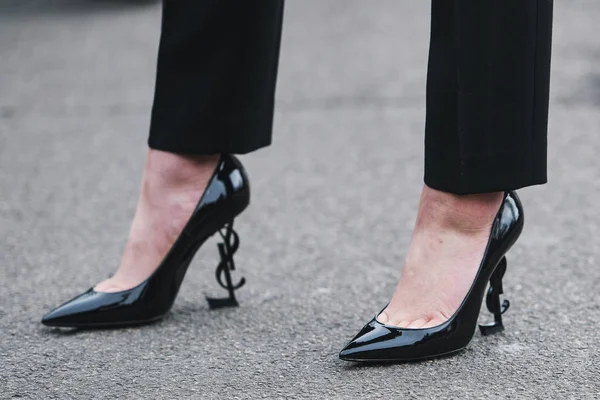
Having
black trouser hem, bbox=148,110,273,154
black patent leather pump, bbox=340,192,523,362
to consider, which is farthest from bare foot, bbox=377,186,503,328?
black trouser hem, bbox=148,110,273,154

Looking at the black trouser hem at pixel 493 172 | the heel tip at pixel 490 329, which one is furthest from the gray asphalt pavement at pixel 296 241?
the black trouser hem at pixel 493 172

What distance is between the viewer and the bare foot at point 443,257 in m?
1.38

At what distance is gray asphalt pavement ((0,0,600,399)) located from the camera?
137 centimetres

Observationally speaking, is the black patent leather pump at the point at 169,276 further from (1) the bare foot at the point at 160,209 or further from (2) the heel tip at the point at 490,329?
(2) the heel tip at the point at 490,329

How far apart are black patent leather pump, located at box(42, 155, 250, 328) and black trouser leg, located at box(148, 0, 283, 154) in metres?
0.08

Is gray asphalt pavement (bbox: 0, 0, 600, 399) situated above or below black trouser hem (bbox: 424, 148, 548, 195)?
below

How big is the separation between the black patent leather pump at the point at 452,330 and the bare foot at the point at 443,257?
11 mm

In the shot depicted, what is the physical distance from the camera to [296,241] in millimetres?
2135

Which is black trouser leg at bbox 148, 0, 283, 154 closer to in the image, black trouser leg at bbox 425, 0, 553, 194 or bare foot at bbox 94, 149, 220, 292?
bare foot at bbox 94, 149, 220, 292

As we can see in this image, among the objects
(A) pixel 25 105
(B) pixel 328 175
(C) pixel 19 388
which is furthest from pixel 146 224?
(A) pixel 25 105

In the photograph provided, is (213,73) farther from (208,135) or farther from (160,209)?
(160,209)

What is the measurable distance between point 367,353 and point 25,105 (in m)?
2.69

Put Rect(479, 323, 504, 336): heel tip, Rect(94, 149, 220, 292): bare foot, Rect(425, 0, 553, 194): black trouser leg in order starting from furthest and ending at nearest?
Rect(94, 149, 220, 292): bare foot, Rect(479, 323, 504, 336): heel tip, Rect(425, 0, 553, 194): black trouser leg

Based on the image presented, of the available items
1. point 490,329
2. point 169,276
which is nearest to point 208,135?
point 169,276
